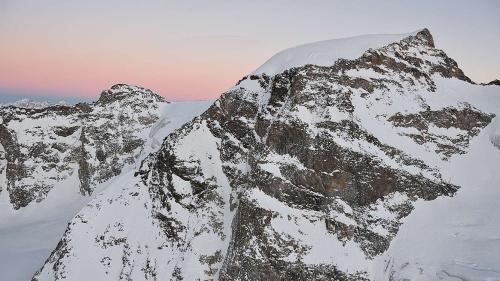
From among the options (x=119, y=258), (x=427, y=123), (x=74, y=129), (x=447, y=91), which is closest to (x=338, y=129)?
(x=427, y=123)

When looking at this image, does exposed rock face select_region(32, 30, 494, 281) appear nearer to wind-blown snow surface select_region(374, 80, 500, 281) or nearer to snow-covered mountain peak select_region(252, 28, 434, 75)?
wind-blown snow surface select_region(374, 80, 500, 281)

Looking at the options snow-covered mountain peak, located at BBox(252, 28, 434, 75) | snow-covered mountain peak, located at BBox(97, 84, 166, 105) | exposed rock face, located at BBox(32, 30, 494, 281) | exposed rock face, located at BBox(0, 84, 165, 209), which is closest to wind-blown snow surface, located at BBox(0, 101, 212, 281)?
exposed rock face, located at BBox(0, 84, 165, 209)

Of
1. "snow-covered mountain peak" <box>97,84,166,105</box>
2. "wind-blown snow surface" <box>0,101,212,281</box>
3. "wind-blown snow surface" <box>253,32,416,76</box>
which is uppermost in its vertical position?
"wind-blown snow surface" <box>253,32,416,76</box>

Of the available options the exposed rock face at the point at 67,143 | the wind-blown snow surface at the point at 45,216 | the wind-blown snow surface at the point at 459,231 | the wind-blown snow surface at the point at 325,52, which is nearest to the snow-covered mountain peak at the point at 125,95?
the exposed rock face at the point at 67,143

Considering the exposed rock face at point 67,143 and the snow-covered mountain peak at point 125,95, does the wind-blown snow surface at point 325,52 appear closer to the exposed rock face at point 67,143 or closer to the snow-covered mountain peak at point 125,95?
the exposed rock face at point 67,143

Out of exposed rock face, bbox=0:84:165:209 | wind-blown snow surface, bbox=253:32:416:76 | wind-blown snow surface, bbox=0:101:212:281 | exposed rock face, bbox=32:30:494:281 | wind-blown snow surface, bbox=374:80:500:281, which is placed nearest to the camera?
wind-blown snow surface, bbox=374:80:500:281

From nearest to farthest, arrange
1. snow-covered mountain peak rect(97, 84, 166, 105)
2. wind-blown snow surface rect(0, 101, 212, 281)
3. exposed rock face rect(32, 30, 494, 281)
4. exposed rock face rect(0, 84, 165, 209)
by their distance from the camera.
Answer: exposed rock face rect(32, 30, 494, 281) < wind-blown snow surface rect(0, 101, 212, 281) < exposed rock face rect(0, 84, 165, 209) < snow-covered mountain peak rect(97, 84, 166, 105)

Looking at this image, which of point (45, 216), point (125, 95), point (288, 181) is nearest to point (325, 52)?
point (288, 181)
